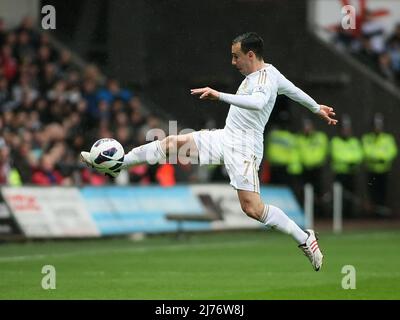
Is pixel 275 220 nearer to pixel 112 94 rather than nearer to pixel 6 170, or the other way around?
pixel 6 170

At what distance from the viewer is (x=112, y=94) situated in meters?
25.9

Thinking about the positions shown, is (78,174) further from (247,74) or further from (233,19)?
(247,74)

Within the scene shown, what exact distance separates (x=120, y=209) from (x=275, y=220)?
873cm

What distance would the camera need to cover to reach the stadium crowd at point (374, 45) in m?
29.2

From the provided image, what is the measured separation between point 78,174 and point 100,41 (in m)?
7.64

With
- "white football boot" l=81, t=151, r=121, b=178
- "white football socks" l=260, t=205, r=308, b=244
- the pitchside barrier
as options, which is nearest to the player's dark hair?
"white football socks" l=260, t=205, r=308, b=244

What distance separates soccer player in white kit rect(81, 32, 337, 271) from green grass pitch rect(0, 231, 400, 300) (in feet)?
2.74

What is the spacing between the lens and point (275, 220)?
1213 centimetres

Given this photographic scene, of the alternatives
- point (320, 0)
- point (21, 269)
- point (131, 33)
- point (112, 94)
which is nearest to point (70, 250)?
point (21, 269)

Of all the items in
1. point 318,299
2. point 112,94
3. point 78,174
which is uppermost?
point 112,94

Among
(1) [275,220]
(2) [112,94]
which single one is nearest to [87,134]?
(2) [112,94]

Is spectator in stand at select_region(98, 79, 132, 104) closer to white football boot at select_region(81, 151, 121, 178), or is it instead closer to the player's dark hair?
white football boot at select_region(81, 151, 121, 178)

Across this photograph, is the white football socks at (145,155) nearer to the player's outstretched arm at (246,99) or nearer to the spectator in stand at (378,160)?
the player's outstretched arm at (246,99)

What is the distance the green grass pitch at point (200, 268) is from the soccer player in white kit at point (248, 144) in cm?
83
